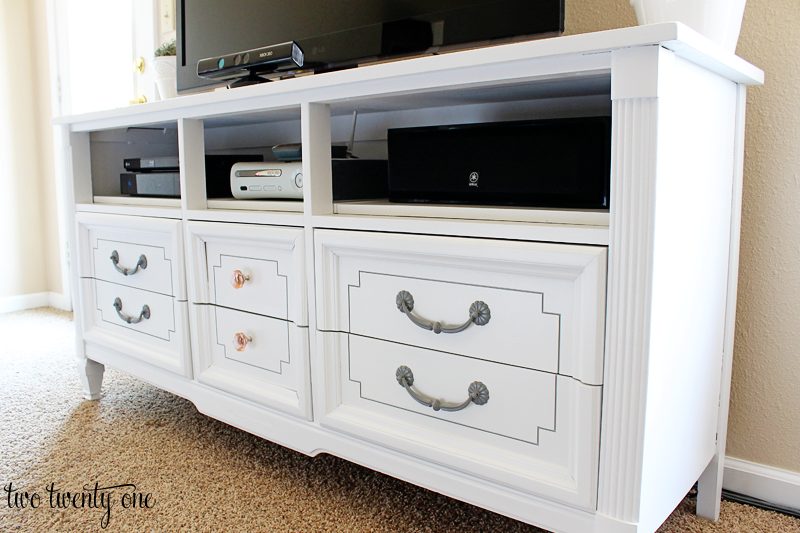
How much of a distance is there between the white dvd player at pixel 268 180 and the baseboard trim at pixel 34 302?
6.19 ft

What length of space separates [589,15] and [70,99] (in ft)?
7.45

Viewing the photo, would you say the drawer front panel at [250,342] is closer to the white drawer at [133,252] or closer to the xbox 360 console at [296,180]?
the white drawer at [133,252]

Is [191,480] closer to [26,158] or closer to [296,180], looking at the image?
[296,180]

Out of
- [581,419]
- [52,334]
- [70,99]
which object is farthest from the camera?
[70,99]

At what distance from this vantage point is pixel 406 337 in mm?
883

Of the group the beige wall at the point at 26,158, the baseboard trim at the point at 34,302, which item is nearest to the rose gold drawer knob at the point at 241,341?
the baseboard trim at the point at 34,302

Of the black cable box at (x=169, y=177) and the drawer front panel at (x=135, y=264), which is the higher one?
the black cable box at (x=169, y=177)

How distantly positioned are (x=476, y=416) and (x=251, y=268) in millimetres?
517

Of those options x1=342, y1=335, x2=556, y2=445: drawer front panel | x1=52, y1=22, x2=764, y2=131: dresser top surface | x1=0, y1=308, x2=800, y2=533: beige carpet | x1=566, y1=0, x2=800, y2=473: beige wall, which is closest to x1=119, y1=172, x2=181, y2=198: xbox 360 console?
x1=52, y1=22, x2=764, y2=131: dresser top surface

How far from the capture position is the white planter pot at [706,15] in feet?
2.62

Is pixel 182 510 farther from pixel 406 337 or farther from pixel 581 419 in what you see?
pixel 581 419

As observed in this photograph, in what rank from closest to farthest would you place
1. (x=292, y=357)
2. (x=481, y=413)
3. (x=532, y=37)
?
(x=481, y=413), (x=532, y=37), (x=292, y=357)

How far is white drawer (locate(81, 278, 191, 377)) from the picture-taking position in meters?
1.25

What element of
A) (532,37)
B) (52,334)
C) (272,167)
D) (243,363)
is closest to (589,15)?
(532,37)
